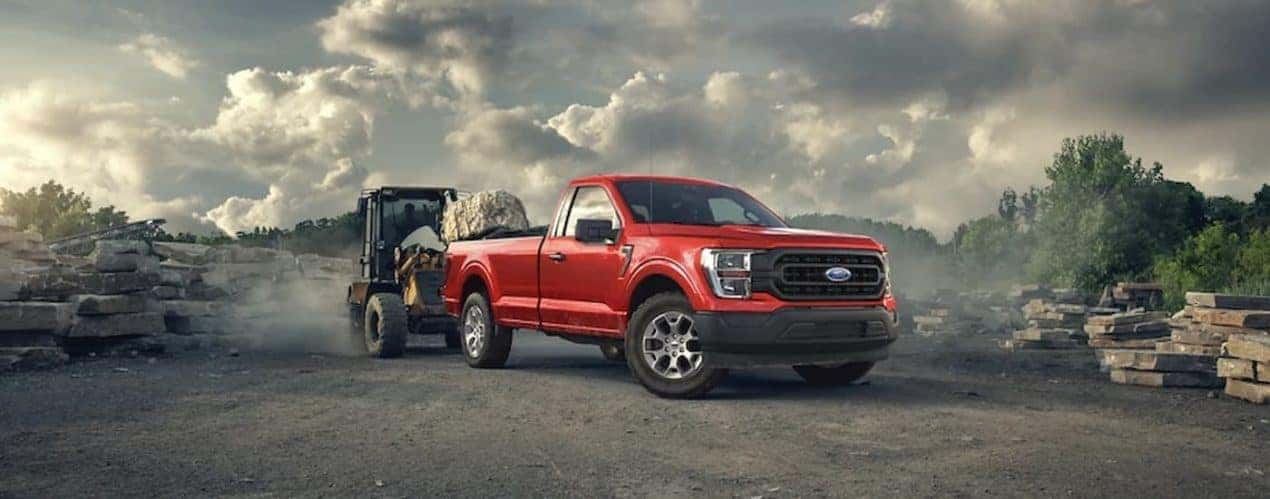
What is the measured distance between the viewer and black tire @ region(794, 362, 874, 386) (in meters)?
10.9

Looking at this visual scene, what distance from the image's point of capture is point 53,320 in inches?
570

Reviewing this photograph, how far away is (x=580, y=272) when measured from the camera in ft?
35.0

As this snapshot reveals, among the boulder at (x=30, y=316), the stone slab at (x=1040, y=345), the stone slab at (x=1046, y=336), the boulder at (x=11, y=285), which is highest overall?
the boulder at (x=11, y=285)

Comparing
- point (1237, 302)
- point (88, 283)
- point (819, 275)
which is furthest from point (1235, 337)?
point (88, 283)

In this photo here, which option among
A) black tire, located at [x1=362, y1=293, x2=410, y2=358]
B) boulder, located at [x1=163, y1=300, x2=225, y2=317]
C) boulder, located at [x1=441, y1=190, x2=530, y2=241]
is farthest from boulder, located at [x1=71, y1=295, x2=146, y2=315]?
boulder, located at [x1=441, y1=190, x2=530, y2=241]

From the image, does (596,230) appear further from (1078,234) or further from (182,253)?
(1078,234)

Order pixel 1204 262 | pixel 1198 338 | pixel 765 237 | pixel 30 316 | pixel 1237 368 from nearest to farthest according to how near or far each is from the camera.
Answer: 1. pixel 765 237
2. pixel 1237 368
3. pixel 1198 338
4. pixel 30 316
5. pixel 1204 262

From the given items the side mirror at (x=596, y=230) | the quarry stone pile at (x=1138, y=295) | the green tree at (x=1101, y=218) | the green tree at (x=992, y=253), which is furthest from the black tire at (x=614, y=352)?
the green tree at (x=992, y=253)

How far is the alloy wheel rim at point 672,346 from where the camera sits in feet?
31.1

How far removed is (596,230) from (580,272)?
0.73 m

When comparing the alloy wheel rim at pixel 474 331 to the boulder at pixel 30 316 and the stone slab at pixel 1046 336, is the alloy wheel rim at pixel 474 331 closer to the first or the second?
the boulder at pixel 30 316

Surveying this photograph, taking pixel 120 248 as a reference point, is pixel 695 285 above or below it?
below

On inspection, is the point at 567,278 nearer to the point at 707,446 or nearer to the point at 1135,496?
the point at 707,446

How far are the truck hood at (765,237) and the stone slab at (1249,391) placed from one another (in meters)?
4.30
